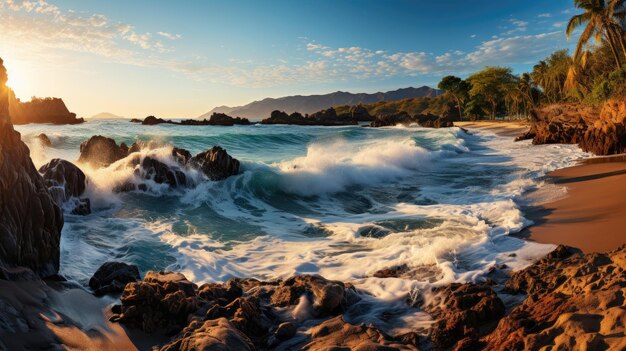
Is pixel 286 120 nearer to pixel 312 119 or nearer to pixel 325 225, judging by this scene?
pixel 312 119

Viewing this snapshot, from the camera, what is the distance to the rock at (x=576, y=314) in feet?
9.37

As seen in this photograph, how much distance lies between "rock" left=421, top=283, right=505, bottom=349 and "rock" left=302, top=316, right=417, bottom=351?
18.7 inches

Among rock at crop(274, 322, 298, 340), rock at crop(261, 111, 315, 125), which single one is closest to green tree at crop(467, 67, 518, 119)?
rock at crop(261, 111, 315, 125)

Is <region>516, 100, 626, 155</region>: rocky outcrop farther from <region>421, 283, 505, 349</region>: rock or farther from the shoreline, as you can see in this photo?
<region>421, 283, 505, 349</region>: rock

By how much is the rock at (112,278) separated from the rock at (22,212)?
0.54m

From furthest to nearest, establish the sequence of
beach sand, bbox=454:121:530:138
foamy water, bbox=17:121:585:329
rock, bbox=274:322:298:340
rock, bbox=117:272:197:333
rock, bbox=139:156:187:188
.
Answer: beach sand, bbox=454:121:530:138 → rock, bbox=139:156:187:188 → foamy water, bbox=17:121:585:329 → rock, bbox=117:272:197:333 → rock, bbox=274:322:298:340

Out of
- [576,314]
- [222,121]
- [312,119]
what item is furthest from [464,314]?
[312,119]

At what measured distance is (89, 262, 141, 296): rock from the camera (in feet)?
18.1

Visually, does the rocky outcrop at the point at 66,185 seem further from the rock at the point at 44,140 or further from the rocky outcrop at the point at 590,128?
the rocky outcrop at the point at 590,128

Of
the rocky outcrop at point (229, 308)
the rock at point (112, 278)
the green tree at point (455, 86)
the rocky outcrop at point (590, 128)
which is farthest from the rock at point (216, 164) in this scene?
the green tree at point (455, 86)

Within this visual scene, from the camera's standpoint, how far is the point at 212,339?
139 inches

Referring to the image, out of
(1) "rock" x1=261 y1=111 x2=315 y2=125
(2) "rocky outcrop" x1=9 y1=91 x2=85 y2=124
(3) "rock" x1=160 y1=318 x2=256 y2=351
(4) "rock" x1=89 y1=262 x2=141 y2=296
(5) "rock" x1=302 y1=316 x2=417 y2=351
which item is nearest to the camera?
(3) "rock" x1=160 y1=318 x2=256 y2=351

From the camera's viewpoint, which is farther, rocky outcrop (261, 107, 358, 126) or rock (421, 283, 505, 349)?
rocky outcrop (261, 107, 358, 126)

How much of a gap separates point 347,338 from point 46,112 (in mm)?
75984
